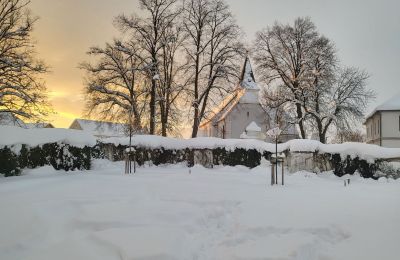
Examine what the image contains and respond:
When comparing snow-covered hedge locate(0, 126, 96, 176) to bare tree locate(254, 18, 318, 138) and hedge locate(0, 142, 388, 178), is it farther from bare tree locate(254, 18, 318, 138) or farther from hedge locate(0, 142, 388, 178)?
bare tree locate(254, 18, 318, 138)

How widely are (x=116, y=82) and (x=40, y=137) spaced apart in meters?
16.8

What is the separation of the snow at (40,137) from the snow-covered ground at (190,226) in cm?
552

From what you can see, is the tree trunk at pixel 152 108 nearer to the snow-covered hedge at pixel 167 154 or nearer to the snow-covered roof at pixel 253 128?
the snow-covered hedge at pixel 167 154

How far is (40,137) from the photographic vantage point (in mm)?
17609

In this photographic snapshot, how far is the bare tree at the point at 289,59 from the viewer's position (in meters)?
36.9

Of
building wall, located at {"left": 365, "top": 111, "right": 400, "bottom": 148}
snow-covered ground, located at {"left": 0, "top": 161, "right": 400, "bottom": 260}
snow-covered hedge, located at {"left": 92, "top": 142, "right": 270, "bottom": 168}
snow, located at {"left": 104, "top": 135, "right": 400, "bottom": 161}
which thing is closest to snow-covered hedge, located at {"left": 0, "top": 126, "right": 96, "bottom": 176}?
snow-covered ground, located at {"left": 0, "top": 161, "right": 400, "bottom": 260}

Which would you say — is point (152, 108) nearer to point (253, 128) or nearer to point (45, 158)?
point (45, 158)

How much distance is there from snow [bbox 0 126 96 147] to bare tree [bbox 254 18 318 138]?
21.6 m

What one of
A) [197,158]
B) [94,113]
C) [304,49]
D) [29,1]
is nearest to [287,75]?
[304,49]

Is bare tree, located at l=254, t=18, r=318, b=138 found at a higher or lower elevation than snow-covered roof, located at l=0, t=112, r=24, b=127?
higher

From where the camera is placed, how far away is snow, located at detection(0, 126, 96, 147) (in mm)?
15541

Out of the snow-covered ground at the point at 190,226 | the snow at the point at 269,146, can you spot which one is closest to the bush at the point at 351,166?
the snow at the point at 269,146

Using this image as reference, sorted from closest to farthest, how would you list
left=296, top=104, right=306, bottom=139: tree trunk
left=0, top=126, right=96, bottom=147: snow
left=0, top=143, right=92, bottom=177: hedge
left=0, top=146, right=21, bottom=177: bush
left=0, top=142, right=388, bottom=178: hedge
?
1. left=0, top=146, right=21, bottom=177: bush
2. left=0, top=143, right=92, bottom=177: hedge
3. left=0, top=126, right=96, bottom=147: snow
4. left=0, top=142, right=388, bottom=178: hedge
5. left=296, top=104, right=306, bottom=139: tree trunk

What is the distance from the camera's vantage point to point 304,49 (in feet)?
123
